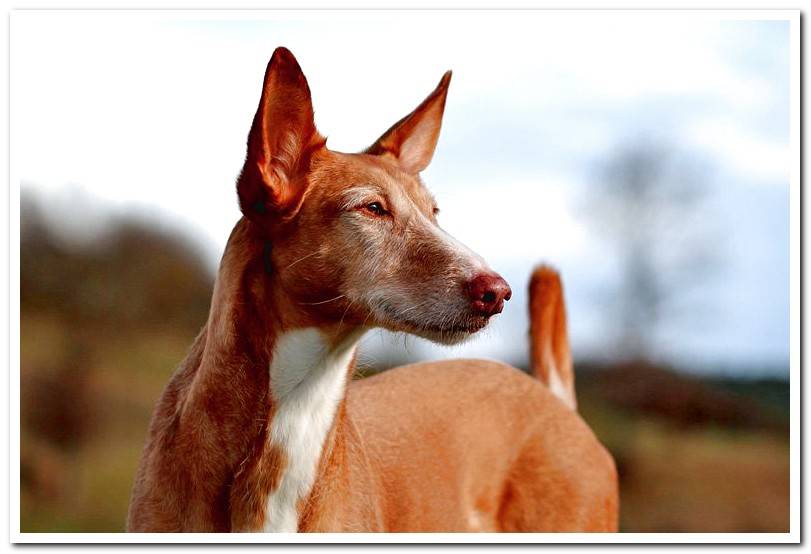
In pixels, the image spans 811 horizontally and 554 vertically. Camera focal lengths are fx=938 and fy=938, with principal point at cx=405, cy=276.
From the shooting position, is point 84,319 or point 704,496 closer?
point 84,319

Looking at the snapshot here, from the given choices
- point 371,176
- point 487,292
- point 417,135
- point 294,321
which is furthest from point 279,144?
point 487,292

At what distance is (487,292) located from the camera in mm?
3467

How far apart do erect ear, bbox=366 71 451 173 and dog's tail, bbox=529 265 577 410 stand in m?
1.63

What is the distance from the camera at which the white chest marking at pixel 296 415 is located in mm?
3693

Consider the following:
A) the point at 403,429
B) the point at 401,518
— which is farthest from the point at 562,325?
the point at 401,518

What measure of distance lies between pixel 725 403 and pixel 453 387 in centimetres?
826

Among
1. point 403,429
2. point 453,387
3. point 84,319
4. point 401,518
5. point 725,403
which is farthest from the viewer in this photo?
point 725,403

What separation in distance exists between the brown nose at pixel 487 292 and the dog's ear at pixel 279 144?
813 millimetres

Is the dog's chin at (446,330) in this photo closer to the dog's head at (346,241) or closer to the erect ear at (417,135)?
the dog's head at (346,241)

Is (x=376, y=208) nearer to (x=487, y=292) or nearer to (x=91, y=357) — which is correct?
(x=487, y=292)

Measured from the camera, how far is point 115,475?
387 inches

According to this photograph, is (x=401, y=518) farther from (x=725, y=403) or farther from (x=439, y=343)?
(x=725, y=403)

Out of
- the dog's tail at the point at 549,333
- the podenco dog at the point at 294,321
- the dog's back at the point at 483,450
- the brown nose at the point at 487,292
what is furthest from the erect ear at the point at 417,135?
the dog's tail at the point at 549,333

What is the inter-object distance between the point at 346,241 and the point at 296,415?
0.72m
